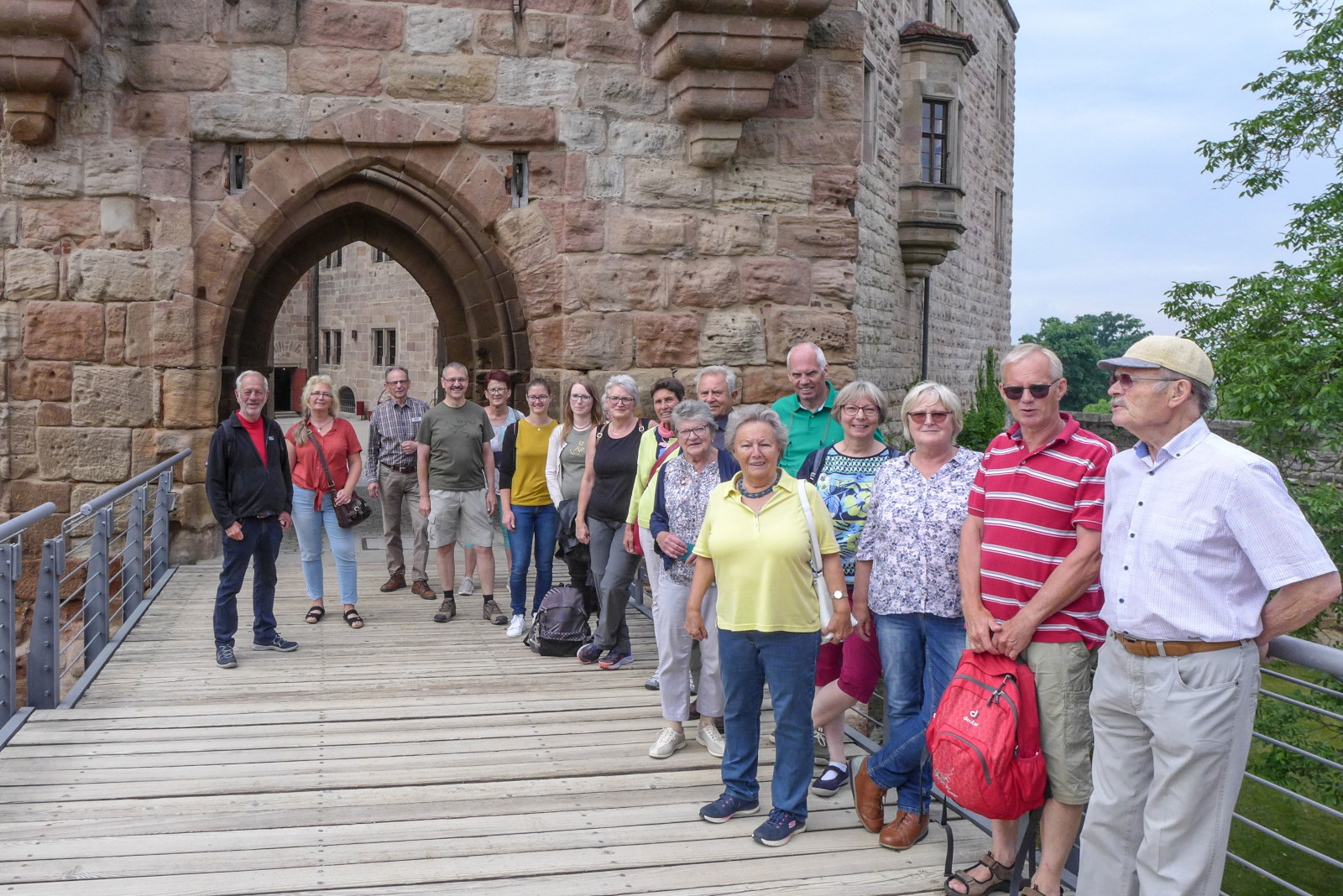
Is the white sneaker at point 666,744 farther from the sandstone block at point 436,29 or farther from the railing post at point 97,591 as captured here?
the sandstone block at point 436,29

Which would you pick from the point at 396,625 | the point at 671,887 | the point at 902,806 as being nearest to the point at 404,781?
the point at 671,887

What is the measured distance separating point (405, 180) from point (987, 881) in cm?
659

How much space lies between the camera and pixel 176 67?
24.6 ft

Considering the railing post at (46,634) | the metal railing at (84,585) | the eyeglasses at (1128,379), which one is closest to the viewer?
the eyeglasses at (1128,379)

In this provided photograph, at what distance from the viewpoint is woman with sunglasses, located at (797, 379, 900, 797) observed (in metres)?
4.02

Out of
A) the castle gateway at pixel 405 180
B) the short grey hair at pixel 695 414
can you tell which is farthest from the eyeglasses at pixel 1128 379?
the castle gateway at pixel 405 180

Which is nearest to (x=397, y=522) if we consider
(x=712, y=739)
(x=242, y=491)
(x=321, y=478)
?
(x=321, y=478)

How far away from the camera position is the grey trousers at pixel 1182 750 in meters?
2.68

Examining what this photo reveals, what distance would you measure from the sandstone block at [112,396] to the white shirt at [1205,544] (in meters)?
6.75

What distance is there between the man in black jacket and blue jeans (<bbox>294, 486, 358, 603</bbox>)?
16.6 inches

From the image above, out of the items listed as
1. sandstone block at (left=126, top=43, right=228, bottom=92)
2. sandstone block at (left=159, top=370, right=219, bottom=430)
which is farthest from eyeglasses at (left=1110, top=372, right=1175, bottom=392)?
sandstone block at (left=126, top=43, right=228, bottom=92)

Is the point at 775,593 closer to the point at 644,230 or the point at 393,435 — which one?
the point at 393,435

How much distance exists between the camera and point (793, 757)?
3.79m

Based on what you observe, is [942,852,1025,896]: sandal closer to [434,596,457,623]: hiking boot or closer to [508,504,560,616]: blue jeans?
[508,504,560,616]: blue jeans
